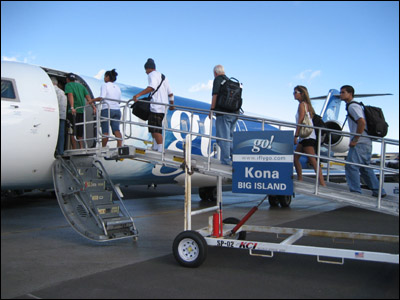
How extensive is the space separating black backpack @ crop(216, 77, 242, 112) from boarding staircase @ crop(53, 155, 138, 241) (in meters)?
2.83

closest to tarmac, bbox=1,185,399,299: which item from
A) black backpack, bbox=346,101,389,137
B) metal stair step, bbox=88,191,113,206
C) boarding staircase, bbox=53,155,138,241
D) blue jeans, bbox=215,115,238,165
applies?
boarding staircase, bbox=53,155,138,241

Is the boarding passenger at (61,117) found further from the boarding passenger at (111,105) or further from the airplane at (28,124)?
the boarding passenger at (111,105)

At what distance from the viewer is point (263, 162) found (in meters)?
5.78

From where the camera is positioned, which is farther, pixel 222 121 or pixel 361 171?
pixel 222 121

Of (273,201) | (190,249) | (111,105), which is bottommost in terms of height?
(273,201)

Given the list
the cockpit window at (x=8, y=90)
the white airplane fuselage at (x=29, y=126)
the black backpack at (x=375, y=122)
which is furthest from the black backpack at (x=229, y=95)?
the cockpit window at (x=8, y=90)

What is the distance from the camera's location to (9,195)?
15375 mm

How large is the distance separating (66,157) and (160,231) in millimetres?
2703

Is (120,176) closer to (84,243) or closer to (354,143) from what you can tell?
(84,243)

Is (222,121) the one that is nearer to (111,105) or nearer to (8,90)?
(111,105)

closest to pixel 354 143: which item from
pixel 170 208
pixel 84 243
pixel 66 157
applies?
pixel 84 243

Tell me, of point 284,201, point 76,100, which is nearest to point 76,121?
point 76,100

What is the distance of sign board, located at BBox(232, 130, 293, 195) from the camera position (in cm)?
563

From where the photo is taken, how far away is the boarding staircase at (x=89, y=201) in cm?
735
